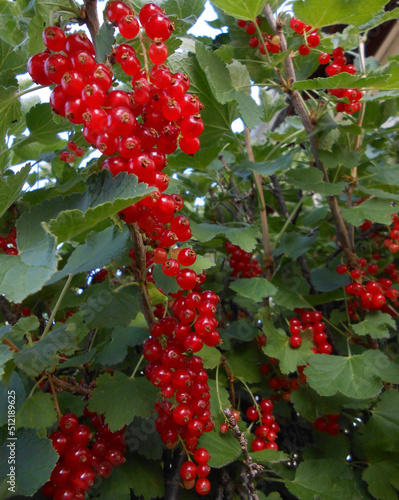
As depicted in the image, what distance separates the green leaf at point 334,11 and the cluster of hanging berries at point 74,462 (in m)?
0.87

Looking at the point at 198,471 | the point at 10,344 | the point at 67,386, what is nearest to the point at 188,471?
the point at 198,471

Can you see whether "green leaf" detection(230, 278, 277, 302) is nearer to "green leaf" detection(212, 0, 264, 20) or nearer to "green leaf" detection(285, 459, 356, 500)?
"green leaf" detection(285, 459, 356, 500)

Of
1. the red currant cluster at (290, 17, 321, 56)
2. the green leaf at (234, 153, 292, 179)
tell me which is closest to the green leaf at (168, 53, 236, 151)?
the green leaf at (234, 153, 292, 179)

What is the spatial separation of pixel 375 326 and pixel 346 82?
51 centimetres

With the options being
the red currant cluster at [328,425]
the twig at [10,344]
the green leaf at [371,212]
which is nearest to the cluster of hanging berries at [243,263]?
the green leaf at [371,212]

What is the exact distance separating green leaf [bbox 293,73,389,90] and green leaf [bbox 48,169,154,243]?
49 cm

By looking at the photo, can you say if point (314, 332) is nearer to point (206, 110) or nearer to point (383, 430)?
point (383, 430)

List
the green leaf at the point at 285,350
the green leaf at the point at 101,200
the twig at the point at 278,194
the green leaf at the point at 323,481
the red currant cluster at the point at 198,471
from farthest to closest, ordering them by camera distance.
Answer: the twig at the point at 278,194 < the green leaf at the point at 285,350 < the green leaf at the point at 323,481 < the red currant cluster at the point at 198,471 < the green leaf at the point at 101,200

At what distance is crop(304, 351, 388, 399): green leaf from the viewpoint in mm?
725

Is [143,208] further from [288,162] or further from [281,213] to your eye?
[281,213]

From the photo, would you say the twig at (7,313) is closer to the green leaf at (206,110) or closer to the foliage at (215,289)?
the foliage at (215,289)

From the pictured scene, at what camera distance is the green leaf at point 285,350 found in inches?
31.3

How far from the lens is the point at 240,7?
77 centimetres

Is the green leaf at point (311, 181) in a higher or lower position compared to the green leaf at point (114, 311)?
lower
